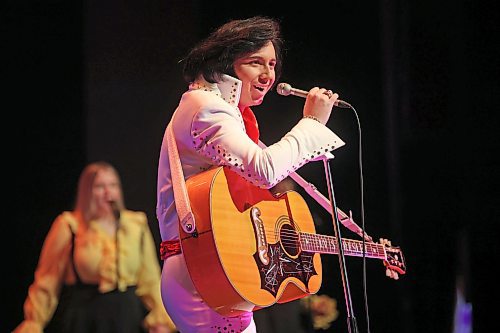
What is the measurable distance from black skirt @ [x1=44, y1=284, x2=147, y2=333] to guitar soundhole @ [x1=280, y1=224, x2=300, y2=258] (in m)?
2.00

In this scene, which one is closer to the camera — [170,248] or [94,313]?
[170,248]

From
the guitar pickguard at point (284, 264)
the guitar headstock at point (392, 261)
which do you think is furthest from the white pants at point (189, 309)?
the guitar headstock at point (392, 261)

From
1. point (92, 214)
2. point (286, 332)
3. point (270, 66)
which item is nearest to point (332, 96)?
point (270, 66)

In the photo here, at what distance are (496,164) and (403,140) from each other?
1.78 ft

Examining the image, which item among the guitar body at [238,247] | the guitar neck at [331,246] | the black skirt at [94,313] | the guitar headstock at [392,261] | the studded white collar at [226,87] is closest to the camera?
the guitar body at [238,247]

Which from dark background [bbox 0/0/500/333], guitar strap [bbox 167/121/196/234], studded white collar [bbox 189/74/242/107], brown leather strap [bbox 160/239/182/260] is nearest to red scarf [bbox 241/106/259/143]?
studded white collar [bbox 189/74/242/107]

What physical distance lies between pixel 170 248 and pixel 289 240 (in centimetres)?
37

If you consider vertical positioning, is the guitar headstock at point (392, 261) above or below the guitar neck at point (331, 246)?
below

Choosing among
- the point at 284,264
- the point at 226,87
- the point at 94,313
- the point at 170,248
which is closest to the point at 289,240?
the point at 284,264

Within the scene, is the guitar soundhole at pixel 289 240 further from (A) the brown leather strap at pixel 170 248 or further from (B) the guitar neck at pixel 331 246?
(A) the brown leather strap at pixel 170 248

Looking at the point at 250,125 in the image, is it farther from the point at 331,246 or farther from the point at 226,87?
the point at 331,246

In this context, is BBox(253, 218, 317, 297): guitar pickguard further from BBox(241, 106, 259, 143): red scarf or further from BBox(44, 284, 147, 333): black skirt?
BBox(44, 284, 147, 333): black skirt

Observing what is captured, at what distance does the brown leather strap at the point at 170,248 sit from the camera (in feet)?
6.73

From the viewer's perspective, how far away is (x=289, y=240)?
7.22 ft
